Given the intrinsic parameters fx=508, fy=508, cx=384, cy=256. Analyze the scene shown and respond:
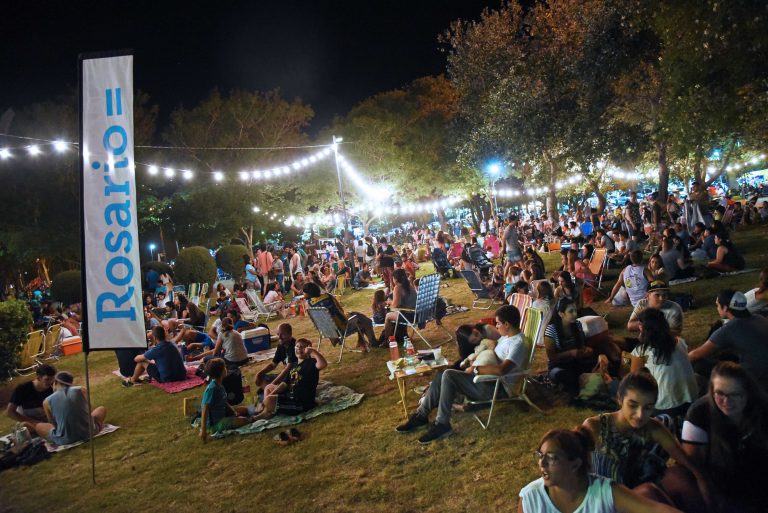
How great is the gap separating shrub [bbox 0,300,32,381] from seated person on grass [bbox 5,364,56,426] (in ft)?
15.3

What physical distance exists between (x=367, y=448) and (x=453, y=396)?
3.26 feet

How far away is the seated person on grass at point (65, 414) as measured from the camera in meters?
6.09

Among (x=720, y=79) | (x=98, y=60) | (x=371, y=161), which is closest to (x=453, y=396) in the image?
(x=98, y=60)

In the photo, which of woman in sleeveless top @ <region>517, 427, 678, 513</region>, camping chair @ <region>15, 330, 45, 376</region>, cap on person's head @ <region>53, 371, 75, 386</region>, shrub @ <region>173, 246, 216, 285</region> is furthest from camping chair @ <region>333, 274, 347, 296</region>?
woman in sleeveless top @ <region>517, 427, 678, 513</region>

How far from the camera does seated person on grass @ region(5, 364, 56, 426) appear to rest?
21.9 ft

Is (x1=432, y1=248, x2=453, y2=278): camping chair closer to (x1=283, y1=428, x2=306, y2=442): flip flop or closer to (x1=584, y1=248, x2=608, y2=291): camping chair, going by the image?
(x1=584, y1=248, x2=608, y2=291): camping chair

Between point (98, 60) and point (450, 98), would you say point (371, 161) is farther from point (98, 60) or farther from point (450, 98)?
point (98, 60)

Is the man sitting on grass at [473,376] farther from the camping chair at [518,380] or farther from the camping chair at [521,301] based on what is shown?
the camping chair at [521,301]

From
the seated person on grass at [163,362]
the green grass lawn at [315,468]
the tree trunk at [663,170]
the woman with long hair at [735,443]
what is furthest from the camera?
the tree trunk at [663,170]

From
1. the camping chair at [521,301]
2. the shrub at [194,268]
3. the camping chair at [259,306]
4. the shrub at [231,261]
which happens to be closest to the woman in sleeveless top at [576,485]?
the camping chair at [521,301]

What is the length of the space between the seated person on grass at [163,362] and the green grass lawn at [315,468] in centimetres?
150

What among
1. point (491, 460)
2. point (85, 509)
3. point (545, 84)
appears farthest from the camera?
point (545, 84)

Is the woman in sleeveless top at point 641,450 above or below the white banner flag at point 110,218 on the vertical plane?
below

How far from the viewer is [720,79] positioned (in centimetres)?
1179
